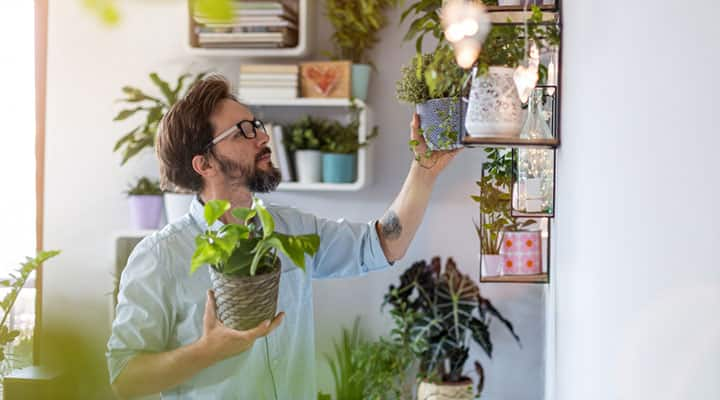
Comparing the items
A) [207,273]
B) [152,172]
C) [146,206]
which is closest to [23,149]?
[152,172]

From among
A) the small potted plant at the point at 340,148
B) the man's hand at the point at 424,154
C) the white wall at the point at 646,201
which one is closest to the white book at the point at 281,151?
the small potted plant at the point at 340,148

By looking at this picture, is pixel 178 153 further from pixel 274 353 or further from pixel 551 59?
pixel 551 59

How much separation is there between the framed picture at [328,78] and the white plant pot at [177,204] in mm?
604

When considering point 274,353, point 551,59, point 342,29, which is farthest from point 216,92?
point 342,29

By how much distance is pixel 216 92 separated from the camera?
1.97 metres

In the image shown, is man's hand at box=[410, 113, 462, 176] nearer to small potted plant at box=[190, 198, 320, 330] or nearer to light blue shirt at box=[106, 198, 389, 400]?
light blue shirt at box=[106, 198, 389, 400]

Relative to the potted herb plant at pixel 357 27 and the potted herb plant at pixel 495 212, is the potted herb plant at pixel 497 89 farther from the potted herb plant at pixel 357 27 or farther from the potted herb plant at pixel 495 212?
the potted herb plant at pixel 357 27

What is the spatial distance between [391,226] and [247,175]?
0.38 m

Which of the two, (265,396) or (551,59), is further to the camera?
(265,396)

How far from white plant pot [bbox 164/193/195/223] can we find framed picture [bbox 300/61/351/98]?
1.98 ft

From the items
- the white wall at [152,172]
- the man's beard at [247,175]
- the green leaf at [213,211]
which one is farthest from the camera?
the white wall at [152,172]

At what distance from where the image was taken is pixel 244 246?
1473 millimetres

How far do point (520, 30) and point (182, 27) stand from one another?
2163 millimetres

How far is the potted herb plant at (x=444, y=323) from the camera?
9.09ft
